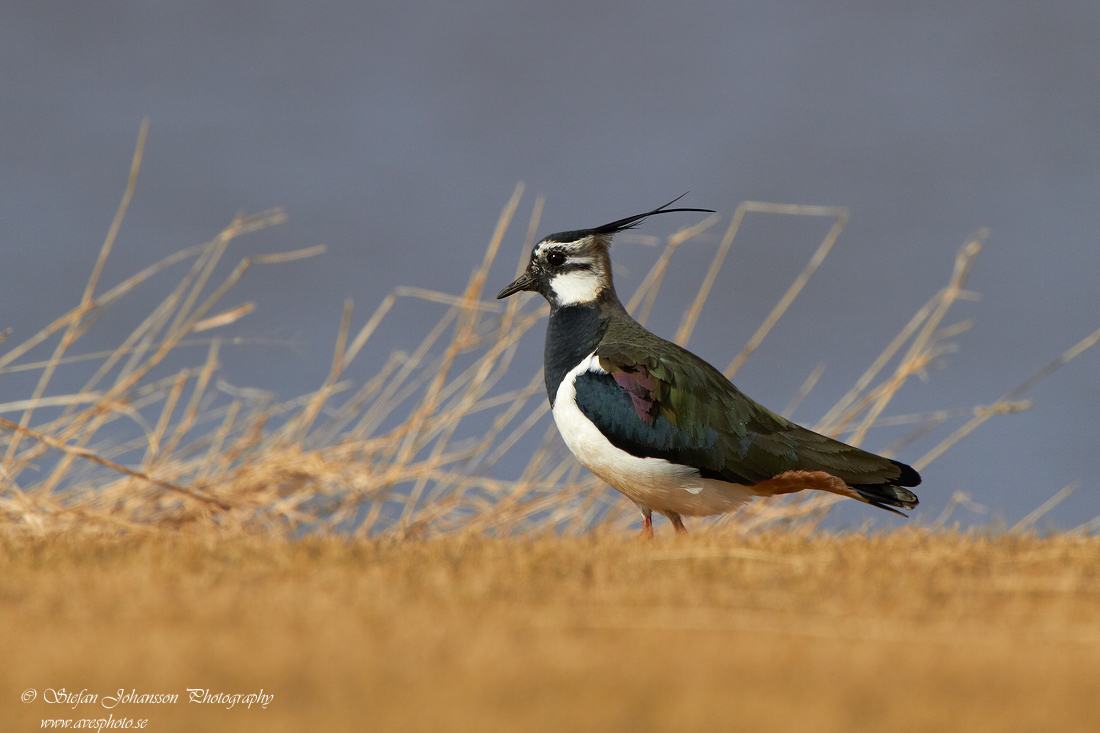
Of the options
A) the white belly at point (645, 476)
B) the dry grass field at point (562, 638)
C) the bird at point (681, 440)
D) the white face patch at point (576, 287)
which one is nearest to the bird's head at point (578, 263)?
the white face patch at point (576, 287)

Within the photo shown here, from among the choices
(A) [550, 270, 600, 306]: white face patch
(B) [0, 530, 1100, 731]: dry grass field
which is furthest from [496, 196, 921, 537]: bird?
(B) [0, 530, 1100, 731]: dry grass field

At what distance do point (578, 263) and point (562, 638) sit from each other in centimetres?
245

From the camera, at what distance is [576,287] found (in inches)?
172

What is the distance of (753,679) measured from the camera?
1.96 meters

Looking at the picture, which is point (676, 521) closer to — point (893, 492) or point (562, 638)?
point (893, 492)

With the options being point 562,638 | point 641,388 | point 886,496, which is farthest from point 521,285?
point 562,638

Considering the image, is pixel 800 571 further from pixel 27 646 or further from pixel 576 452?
pixel 27 646

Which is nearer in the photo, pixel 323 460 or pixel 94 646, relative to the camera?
pixel 94 646

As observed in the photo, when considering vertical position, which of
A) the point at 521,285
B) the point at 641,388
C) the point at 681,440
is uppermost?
the point at 521,285

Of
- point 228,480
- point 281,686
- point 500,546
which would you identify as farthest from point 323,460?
point 281,686

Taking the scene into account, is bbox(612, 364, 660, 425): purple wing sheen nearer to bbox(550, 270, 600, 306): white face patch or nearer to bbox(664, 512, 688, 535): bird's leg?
bbox(664, 512, 688, 535): bird's leg

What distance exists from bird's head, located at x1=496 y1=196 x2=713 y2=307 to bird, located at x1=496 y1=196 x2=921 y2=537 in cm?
24

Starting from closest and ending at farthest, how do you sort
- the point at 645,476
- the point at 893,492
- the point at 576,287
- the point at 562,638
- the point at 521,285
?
the point at 562,638 → the point at 645,476 → the point at 893,492 → the point at 576,287 → the point at 521,285

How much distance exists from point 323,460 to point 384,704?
Answer: 264cm
